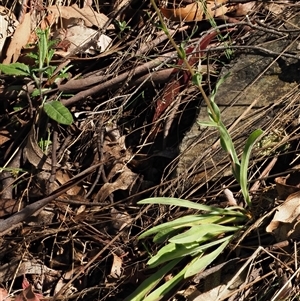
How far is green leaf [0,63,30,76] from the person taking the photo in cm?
280

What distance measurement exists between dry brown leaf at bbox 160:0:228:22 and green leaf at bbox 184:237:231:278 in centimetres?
143

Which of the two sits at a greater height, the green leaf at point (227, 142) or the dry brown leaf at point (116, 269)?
the green leaf at point (227, 142)

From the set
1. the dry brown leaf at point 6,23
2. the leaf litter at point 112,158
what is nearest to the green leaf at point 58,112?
the leaf litter at point 112,158

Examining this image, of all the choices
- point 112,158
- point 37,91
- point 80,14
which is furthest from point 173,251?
point 80,14

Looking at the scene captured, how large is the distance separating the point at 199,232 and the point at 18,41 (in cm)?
156

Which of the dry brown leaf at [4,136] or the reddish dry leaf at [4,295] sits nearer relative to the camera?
the reddish dry leaf at [4,295]

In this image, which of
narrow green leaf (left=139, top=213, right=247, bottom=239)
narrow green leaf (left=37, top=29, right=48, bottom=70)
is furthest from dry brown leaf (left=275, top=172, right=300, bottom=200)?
narrow green leaf (left=37, top=29, right=48, bottom=70)


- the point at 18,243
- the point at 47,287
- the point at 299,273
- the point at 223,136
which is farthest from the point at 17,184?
the point at 299,273

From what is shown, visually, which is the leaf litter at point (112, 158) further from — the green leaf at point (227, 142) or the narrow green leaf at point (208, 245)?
the green leaf at point (227, 142)

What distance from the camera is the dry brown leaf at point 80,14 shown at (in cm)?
323

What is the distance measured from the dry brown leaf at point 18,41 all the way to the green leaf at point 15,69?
23 cm

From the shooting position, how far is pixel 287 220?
83.1 inches

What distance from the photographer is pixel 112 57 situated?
10.3 feet

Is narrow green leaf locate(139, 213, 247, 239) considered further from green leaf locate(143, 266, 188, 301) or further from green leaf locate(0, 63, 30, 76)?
green leaf locate(0, 63, 30, 76)
